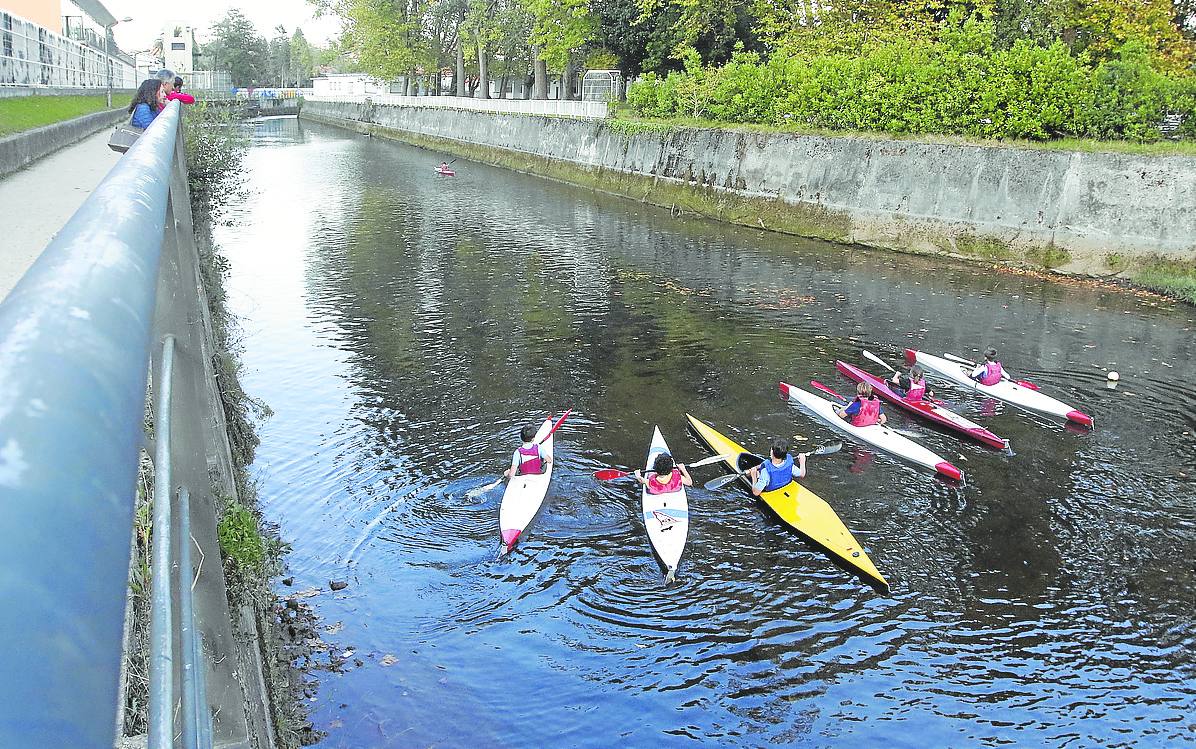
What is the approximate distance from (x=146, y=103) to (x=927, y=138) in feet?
72.1

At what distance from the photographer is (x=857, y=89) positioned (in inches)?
1145

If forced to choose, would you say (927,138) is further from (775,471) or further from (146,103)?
(146,103)

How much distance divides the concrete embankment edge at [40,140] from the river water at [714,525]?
4.68m

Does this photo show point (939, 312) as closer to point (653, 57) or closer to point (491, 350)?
point (491, 350)

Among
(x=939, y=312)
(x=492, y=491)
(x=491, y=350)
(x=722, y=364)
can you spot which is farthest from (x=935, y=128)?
(x=492, y=491)

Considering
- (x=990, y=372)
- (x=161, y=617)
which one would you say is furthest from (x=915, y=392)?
(x=161, y=617)

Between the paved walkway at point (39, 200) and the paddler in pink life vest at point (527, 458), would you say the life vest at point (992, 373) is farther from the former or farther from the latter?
the paved walkway at point (39, 200)

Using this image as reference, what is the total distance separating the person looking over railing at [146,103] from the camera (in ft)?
35.2

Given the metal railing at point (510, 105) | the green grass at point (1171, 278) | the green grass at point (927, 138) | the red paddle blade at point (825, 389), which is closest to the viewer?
the red paddle blade at point (825, 389)

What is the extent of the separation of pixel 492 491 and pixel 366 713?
4.12 meters

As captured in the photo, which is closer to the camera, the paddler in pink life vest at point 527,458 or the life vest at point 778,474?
the life vest at point 778,474

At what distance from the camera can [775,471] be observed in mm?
11477

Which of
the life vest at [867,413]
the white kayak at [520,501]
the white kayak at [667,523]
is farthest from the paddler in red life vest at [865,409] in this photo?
the white kayak at [520,501]

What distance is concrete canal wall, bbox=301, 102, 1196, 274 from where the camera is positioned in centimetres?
2241
